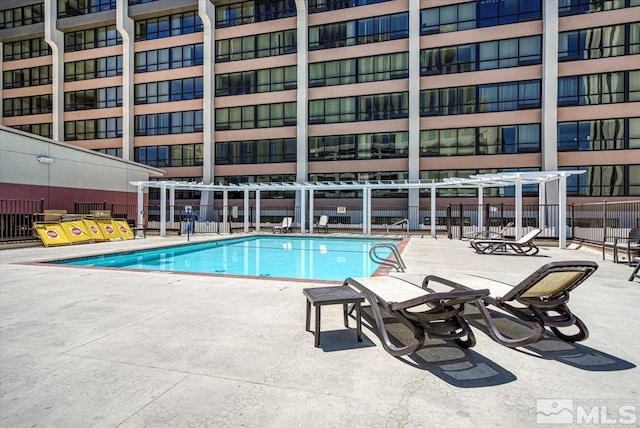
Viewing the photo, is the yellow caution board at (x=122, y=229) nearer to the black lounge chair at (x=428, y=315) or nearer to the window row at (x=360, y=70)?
the black lounge chair at (x=428, y=315)

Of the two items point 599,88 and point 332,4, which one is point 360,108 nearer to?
point 332,4

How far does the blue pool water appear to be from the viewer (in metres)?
10.8

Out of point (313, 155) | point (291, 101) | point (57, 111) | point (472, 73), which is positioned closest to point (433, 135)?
point (472, 73)

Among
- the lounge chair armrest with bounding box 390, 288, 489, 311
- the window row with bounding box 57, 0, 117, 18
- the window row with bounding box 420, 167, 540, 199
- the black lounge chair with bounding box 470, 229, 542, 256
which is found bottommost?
the black lounge chair with bounding box 470, 229, 542, 256

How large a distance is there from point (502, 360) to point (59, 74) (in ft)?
152

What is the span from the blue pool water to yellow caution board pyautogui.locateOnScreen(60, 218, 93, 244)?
400cm

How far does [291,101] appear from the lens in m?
31.3

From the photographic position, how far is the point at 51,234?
14.9 metres

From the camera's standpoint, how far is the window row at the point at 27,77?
37.5 meters

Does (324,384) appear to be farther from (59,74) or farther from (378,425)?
(59,74)

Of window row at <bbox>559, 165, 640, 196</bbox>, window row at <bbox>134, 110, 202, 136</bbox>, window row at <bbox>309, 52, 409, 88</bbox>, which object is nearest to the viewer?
window row at <bbox>559, 165, 640, 196</bbox>

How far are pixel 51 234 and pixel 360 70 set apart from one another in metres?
24.8

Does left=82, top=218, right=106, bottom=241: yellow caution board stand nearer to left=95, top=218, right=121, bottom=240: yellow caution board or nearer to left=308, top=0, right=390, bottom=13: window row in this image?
left=95, top=218, right=121, bottom=240: yellow caution board

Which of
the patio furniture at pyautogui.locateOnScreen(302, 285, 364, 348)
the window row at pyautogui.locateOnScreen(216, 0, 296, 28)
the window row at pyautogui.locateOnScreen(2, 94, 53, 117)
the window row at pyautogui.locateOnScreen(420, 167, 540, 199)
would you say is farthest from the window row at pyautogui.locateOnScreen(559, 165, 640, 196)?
the window row at pyautogui.locateOnScreen(2, 94, 53, 117)
